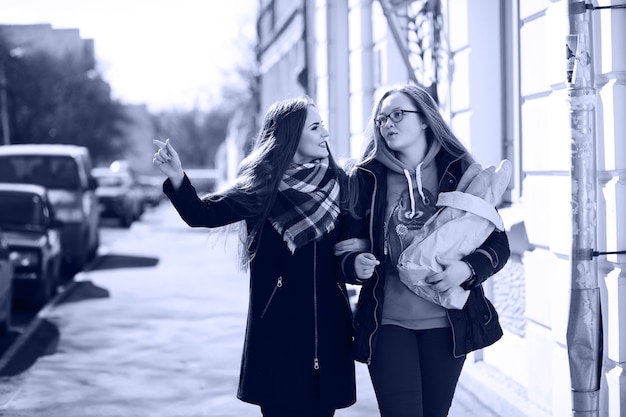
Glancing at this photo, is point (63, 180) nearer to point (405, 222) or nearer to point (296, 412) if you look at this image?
point (296, 412)

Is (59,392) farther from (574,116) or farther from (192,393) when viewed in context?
(574,116)

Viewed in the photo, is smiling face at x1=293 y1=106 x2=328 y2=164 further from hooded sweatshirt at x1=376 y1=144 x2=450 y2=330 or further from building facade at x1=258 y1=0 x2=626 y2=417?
building facade at x1=258 y1=0 x2=626 y2=417

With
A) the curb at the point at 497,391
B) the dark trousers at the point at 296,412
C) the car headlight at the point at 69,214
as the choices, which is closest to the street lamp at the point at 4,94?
the car headlight at the point at 69,214

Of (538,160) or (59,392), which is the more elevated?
(538,160)

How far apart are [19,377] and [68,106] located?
162 ft

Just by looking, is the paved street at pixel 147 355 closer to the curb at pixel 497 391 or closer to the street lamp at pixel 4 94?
the curb at pixel 497 391

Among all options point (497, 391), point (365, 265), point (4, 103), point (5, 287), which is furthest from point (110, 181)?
point (365, 265)

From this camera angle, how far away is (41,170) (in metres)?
16.0

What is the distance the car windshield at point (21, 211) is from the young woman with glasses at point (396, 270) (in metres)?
9.35

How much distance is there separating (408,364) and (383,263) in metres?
0.39

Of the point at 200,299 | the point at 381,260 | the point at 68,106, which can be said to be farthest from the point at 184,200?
the point at 68,106

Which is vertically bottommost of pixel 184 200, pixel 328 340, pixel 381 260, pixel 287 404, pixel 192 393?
pixel 192 393

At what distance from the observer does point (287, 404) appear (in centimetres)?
391

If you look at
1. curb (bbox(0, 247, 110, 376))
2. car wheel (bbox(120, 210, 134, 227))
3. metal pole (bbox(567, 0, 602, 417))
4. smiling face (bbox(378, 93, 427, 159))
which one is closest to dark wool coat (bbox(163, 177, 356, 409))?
smiling face (bbox(378, 93, 427, 159))
